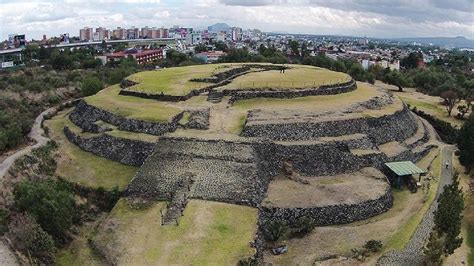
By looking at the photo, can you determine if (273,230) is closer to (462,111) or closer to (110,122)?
(110,122)

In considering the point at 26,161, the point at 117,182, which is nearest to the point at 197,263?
the point at 117,182

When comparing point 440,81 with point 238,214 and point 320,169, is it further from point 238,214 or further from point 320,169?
point 238,214

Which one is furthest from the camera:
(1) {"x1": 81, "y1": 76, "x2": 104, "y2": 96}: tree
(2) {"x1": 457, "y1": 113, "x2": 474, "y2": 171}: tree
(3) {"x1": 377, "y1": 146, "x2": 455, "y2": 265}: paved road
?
(1) {"x1": 81, "y1": 76, "x2": 104, "y2": 96}: tree

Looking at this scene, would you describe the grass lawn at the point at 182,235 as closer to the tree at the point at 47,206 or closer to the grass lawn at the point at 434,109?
the tree at the point at 47,206

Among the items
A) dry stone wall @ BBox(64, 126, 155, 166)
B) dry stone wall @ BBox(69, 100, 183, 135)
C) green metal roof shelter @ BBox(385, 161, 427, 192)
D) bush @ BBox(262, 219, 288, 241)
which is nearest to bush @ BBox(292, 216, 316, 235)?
bush @ BBox(262, 219, 288, 241)

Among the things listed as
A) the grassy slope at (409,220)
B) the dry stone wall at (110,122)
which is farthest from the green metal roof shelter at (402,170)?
the dry stone wall at (110,122)

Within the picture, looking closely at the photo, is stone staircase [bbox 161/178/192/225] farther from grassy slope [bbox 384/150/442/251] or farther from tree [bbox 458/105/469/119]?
tree [bbox 458/105/469/119]
